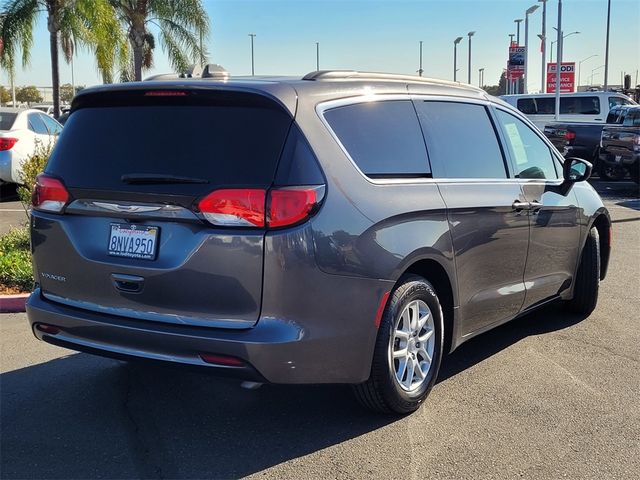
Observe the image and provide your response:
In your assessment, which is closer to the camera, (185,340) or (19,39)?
(185,340)

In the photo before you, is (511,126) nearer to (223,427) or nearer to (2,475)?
(223,427)

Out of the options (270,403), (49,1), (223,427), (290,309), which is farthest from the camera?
(49,1)

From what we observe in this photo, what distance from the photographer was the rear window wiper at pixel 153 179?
132 inches

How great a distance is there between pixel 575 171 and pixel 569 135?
46.6ft

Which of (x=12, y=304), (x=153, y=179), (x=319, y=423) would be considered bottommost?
(x=319, y=423)

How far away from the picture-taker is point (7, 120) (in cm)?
1269

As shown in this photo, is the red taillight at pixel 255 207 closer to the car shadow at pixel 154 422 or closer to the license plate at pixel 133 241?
the license plate at pixel 133 241

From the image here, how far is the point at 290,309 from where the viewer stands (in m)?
3.27

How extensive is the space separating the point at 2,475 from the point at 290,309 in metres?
1.57

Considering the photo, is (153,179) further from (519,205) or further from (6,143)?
(6,143)

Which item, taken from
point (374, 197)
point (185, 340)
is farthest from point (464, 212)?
point (185, 340)

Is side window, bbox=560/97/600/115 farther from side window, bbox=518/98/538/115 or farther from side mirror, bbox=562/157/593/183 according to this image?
side mirror, bbox=562/157/593/183

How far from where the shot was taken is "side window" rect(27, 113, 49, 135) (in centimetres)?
1300

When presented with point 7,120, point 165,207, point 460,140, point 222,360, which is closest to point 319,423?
point 222,360
